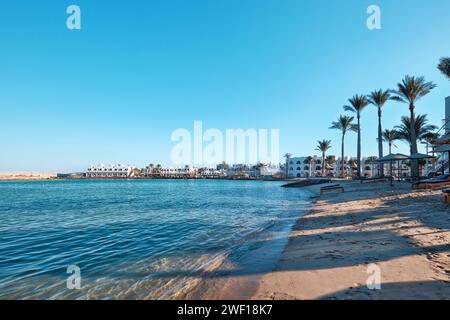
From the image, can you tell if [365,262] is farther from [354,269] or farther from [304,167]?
[304,167]

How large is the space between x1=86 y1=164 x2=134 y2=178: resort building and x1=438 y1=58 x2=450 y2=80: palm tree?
581 feet

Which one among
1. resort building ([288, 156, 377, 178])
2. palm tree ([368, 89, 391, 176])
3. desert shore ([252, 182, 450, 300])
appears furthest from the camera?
resort building ([288, 156, 377, 178])

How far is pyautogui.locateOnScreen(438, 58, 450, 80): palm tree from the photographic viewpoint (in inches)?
884

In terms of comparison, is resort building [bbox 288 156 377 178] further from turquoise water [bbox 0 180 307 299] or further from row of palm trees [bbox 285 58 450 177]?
turquoise water [bbox 0 180 307 299]

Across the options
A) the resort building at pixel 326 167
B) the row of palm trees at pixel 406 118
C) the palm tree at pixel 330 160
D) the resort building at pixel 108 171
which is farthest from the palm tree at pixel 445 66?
the resort building at pixel 108 171

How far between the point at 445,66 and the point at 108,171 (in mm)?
189764

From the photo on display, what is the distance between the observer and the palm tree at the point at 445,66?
2245 centimetres

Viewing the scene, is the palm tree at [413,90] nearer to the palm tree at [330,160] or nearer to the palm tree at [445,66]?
the palm tree at [445,66]

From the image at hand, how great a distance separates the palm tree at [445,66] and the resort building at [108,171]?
177 m

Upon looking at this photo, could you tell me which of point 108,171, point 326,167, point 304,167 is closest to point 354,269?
point 326,167

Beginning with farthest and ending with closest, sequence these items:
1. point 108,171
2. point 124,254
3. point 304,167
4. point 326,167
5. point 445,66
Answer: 1. point 108,171
2. point 304,167
3. point 326,167
4. point 445,66
5. point 124,254

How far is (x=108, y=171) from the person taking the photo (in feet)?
566

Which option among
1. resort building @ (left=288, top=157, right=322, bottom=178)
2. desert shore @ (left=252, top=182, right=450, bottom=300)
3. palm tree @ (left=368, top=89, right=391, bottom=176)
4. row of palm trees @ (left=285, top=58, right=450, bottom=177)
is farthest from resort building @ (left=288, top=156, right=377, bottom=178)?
desert shore @ (left=252, top=182, right=450, bottom=300)
